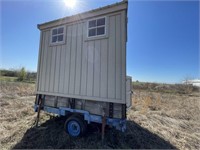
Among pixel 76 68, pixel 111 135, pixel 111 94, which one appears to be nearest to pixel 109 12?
pixel 76 68

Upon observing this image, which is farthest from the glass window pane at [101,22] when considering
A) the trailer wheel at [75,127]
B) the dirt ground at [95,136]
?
the dirt ground at [95,136]

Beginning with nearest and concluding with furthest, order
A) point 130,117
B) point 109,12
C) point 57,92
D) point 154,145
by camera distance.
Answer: point 154,145
point 109,12
point 57,92
point 130,117

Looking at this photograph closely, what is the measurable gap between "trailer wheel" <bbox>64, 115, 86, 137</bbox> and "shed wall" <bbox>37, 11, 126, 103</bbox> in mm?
654

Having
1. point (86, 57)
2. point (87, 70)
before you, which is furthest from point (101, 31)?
point (87, 70)

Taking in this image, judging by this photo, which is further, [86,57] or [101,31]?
[86,57]

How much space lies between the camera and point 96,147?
2748 millimetres

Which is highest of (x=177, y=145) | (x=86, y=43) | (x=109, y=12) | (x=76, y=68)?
(x=109, y=12)

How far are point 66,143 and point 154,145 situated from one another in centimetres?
227

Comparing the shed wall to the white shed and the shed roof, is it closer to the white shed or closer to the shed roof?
the white shed

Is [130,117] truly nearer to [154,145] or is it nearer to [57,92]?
[154,145]

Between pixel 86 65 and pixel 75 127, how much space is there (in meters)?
1.81

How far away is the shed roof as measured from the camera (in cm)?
304

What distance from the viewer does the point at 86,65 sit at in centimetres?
340

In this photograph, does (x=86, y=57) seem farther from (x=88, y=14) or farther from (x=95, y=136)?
(x=95, y=136)
